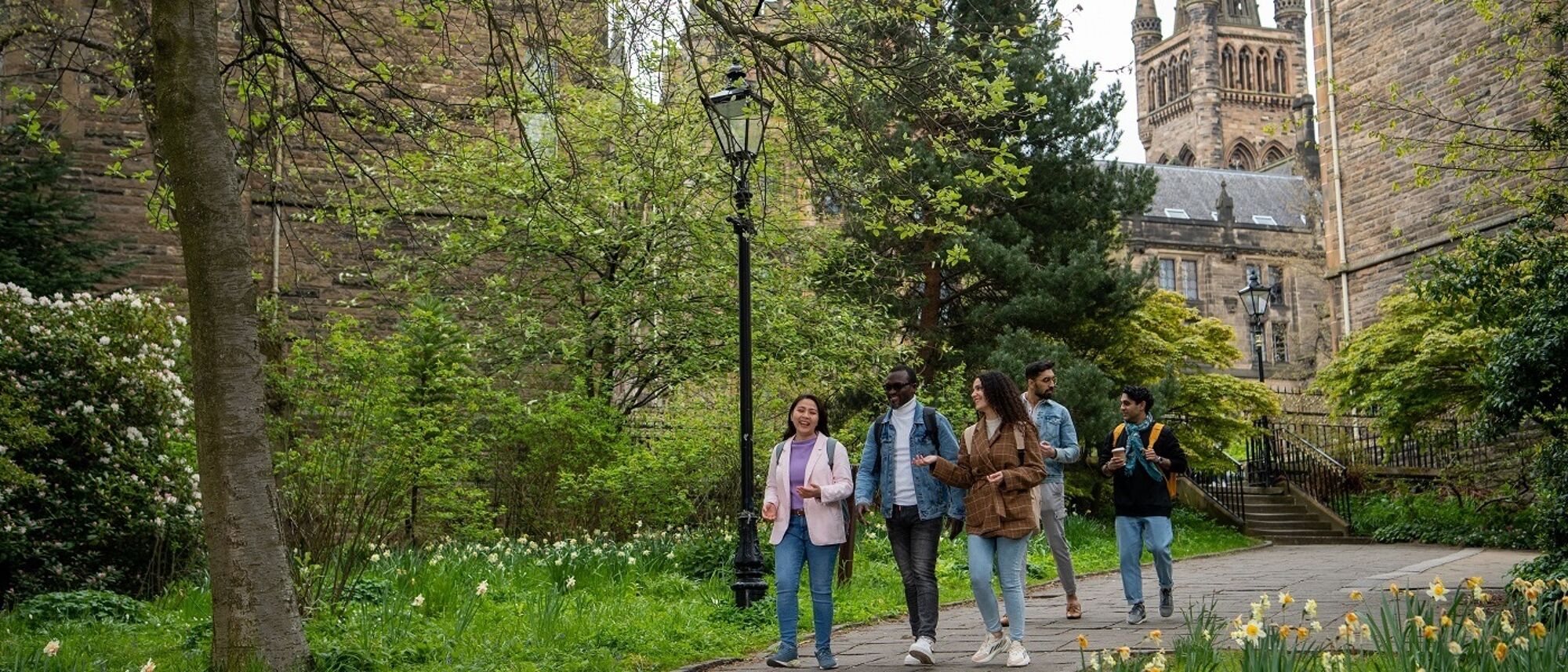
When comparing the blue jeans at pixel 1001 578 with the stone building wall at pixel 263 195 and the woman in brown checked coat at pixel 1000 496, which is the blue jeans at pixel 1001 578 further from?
the stone building wall at pixel 263 195

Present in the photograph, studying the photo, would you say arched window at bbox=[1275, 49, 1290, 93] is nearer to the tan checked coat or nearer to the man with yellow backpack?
the man with yellow backpack

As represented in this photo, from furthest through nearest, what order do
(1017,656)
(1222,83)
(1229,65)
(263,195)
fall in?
(1229,65), (1222,83), (263,195), (1017,656)

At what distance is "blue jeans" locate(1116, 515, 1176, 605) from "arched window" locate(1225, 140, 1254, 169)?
10038 centimetres

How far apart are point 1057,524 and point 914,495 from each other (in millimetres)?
2279

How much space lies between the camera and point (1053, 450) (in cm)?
942

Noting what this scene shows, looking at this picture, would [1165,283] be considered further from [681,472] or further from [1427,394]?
[681,472]

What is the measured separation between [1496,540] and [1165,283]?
55119 millimetres

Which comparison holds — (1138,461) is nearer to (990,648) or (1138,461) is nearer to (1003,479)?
(1003,479)

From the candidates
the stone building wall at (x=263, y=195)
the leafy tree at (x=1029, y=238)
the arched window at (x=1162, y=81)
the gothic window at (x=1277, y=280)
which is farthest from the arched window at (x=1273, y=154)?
the stone building wall at (x=263, y=195)

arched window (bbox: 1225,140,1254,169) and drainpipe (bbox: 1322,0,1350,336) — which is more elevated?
arched window (bbox: 1225,140,1254,169)

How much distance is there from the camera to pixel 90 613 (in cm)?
977

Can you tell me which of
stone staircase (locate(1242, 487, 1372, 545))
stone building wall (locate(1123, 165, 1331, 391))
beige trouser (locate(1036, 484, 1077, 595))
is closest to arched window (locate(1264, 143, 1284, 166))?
stone building wall (locate(1123, 165, 1331, 391))

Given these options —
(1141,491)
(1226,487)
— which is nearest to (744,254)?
(1141,491)

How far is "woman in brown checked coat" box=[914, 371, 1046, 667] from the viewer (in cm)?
793
